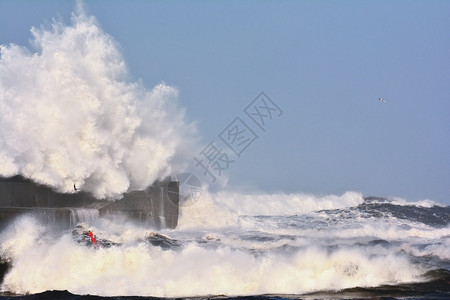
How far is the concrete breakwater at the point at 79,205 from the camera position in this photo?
16656 millimetres

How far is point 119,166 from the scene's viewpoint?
2350cm

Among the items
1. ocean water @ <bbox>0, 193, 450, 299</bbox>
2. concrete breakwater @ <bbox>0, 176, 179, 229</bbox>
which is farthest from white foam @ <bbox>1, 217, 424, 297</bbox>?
concrete breakwater @ <bbox>0, 176, 179, 229</bbox>

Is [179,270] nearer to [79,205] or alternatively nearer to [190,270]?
[190,270]

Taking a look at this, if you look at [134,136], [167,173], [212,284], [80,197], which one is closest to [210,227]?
[167,173]

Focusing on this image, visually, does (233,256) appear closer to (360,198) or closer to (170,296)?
(170,296)

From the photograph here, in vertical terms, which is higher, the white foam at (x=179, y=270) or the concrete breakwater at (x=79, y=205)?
the concrete breakwater at (x=79, y=205)

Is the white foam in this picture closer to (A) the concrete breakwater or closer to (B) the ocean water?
(B) the ocean water

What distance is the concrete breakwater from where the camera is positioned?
16656 millimetres

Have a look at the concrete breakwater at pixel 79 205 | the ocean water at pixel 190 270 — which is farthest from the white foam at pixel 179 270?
the concrete breakwater at pixel 79 205

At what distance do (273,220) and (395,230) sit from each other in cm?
590

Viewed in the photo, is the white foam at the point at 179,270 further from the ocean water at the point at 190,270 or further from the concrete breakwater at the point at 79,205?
the concrete breakwater at the point at 79,205

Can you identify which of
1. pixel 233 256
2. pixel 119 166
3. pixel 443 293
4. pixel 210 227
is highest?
pixel 119 166

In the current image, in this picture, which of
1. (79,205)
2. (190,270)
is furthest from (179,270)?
(79,205)

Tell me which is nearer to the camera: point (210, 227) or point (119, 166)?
point (119, 166)
